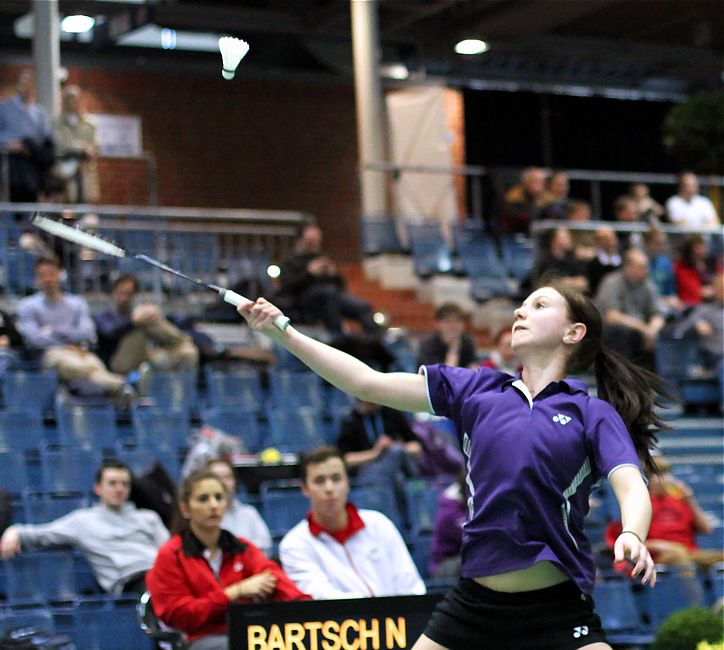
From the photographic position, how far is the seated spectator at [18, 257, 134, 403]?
1023 centimetres

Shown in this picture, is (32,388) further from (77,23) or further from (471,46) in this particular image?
(471,46)

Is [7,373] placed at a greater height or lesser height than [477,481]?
greater

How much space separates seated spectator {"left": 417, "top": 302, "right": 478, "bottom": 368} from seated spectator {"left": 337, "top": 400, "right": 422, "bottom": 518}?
106 cm

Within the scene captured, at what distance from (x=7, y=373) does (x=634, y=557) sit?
742 cm

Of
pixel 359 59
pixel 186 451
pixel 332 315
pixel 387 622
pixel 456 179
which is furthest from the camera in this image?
pixel 456 179

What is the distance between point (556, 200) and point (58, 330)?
580 cm

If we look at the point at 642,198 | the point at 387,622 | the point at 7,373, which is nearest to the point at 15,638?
the point at 387,622

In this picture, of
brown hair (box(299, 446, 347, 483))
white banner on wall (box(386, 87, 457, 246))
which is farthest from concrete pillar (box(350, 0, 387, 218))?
brown hair (box(299, 446, 347, 483))

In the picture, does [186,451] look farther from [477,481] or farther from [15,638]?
[477,481]

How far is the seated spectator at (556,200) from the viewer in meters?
14.2

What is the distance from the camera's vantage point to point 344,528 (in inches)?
267

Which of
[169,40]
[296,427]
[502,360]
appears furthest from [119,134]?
[502,360]

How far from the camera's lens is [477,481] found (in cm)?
378

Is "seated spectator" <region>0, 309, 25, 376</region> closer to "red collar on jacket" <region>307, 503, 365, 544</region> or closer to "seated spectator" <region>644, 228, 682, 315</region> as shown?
"red collar on jacket" <region>307, 503, 365, 544</region>
